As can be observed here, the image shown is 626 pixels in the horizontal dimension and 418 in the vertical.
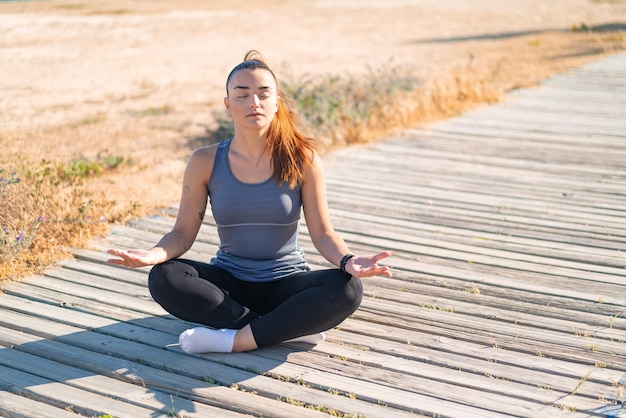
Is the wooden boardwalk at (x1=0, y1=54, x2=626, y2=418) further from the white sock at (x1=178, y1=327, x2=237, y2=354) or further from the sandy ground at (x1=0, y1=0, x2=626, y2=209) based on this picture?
the sandy ground at (x1=0, y1=0, x2=626, y2=209)

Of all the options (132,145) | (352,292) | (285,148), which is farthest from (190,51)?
(352,292)

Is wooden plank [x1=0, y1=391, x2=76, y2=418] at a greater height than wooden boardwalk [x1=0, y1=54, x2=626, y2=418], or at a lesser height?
lesser

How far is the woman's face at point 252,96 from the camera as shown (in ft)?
11.0

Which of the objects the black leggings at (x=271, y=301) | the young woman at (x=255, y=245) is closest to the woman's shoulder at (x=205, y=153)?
the young woman at (x=255, y=245)

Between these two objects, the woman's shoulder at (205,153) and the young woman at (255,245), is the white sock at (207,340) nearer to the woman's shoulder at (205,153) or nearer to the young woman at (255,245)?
the young woman at (255,245)

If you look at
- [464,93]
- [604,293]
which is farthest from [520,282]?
[464,93]

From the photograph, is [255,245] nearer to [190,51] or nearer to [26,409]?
[26,409]

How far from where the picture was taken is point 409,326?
3.65m

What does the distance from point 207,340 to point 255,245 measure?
45 centimetres

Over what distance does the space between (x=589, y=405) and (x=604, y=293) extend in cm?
121

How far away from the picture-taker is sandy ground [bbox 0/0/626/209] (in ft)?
33.6

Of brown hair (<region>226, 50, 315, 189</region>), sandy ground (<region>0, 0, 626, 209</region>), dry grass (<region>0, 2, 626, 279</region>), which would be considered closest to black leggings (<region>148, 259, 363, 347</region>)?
brown hair (<region>226, 50, 315, 189</region>)

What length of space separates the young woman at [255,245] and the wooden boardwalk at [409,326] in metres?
0.15

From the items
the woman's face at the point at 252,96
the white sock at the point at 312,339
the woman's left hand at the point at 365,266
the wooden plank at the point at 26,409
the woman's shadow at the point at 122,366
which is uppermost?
the woman's face at the point at 252,96
